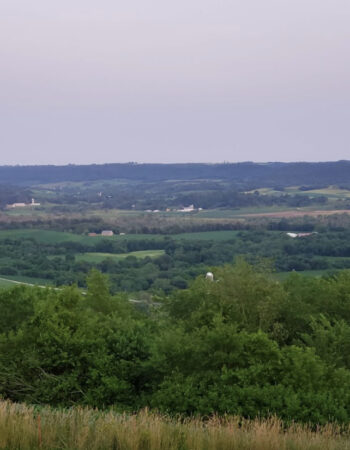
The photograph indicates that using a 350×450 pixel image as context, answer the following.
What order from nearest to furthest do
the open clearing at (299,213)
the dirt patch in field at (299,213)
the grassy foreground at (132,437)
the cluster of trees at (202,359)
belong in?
the grassy foreground at (132,437)
the cluster of trees at (202,359)
the open clearing at (299,213)
the dirt patch in field at (299,213)

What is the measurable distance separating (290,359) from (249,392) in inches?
94.7

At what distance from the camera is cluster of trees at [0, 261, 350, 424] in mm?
17344

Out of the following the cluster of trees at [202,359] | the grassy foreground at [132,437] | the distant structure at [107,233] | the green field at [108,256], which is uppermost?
the grassy foreground at [132,437]

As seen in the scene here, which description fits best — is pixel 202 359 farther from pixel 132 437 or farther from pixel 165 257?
pixel 165 257

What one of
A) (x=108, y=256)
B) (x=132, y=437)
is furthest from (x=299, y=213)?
(x=132, y=437)

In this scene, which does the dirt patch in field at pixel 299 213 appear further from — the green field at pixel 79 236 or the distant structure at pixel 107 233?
the distant structure at pixel 107 233

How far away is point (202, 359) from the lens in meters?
19.5

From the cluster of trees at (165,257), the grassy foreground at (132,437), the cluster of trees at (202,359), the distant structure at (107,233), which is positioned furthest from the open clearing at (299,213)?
the grassy foreground at (132,437)

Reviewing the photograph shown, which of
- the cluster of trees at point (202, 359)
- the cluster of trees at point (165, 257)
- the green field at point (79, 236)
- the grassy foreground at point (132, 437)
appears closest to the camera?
the grassy foreground at point (132, 437)

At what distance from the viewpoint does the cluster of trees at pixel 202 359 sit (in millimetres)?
17344

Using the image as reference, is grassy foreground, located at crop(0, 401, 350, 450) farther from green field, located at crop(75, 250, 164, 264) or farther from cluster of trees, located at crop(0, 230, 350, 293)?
green field, located at crop(75, 250, 164, 264)

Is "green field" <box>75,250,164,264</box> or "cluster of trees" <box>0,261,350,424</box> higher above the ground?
"cluster of trees" <box>0,261,350,424</box>

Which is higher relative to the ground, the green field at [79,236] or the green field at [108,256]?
the green field at [79,236]

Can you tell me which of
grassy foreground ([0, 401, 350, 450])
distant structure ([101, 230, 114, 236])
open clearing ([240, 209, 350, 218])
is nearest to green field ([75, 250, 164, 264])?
distant structure ([101, 230, 114, 236])
